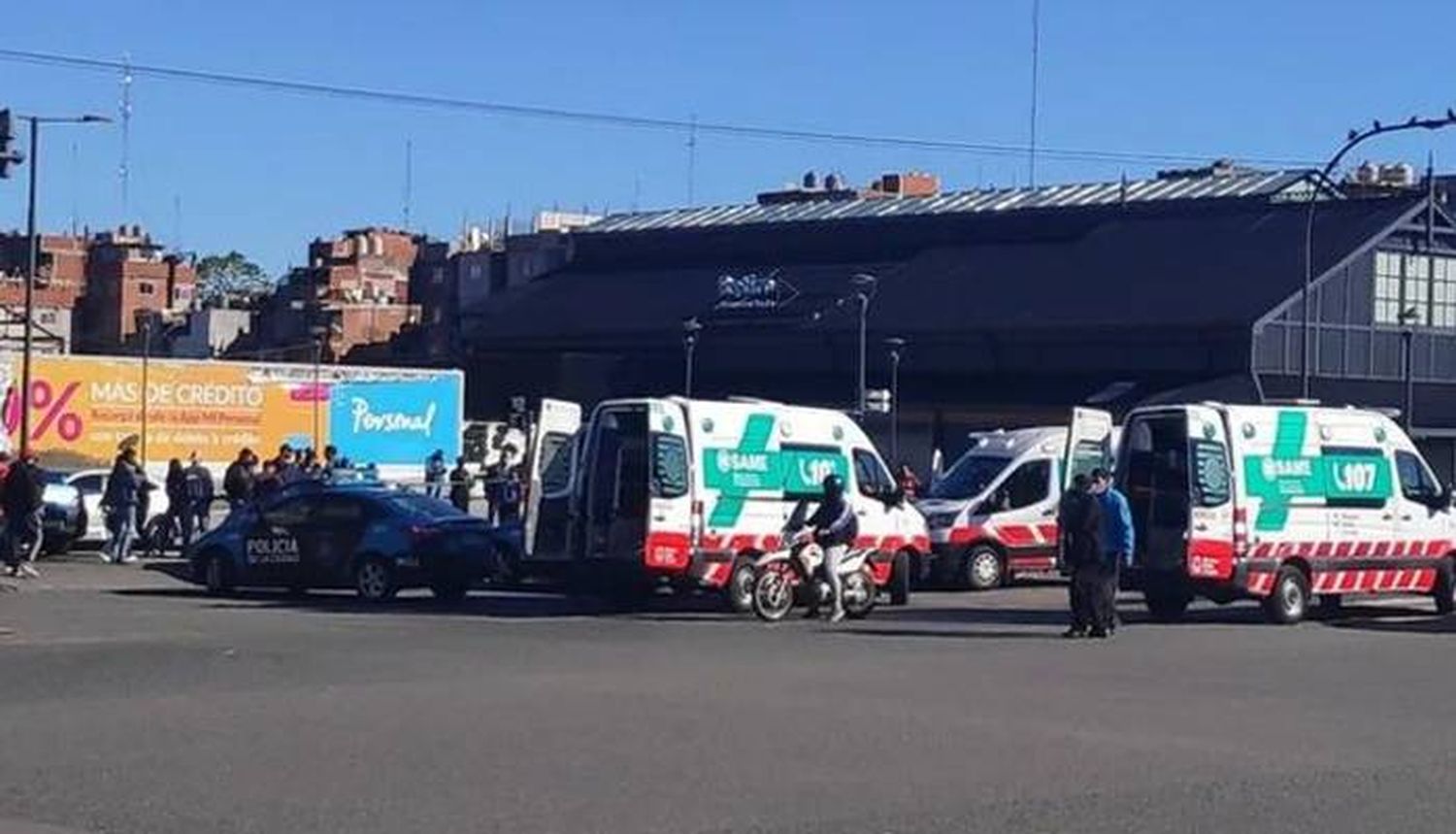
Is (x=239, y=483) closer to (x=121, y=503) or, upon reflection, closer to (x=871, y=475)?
(x=121, y=503)

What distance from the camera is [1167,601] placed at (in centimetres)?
2905

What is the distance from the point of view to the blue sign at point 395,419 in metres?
56.9

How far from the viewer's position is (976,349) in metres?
74.1

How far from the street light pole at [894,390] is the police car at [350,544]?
3756 centimetres

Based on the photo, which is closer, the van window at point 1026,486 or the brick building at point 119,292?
the van window at point 1026,486

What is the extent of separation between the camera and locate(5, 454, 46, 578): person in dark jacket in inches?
1314

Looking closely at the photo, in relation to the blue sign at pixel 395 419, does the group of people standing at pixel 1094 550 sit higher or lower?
lower

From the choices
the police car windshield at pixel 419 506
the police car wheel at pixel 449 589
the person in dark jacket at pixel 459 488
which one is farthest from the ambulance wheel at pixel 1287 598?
the person in dark jacket at pixel 459 488

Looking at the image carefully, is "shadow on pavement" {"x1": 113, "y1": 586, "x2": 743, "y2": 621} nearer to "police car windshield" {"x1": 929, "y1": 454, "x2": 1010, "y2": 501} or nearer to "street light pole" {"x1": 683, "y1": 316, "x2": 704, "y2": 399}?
"police car windshield" {"x1": 929, "y1": 454, "x2": 1010, "y2": 501}

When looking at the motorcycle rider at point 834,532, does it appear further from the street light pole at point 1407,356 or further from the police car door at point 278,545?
the street light pole at point 1407,356

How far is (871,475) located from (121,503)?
468 inches

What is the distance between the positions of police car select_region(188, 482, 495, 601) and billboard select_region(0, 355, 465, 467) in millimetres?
17885

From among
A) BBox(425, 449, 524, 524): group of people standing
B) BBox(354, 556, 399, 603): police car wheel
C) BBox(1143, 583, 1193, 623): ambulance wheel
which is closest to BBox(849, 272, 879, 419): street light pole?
BBox(425, 449, 524, 524): group of people standing

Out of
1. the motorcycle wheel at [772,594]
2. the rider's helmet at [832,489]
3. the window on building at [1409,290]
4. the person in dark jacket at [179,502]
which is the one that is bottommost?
the motorcycle wheel at [772,594]
